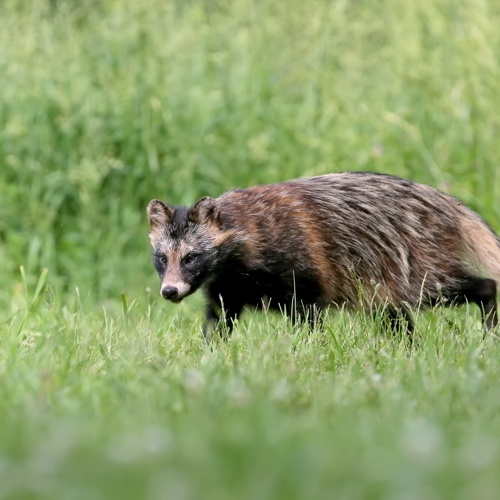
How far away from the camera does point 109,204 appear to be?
8.98 metres

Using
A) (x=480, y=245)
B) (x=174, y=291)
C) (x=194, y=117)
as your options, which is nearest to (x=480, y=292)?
(x=480, y=245)

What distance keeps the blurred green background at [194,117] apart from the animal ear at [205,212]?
6.71ft

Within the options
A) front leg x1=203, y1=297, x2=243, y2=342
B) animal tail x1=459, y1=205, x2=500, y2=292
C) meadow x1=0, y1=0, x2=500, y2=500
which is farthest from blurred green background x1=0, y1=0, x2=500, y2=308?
front leg x1=203, y1=297, x2=243, y2=342

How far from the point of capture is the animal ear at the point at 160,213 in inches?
249

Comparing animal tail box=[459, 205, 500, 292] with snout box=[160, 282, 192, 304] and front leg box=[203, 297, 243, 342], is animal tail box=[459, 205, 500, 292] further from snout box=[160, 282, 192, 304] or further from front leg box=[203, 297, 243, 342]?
snout box=[160, 282, 192, 304]

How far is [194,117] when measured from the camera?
9297mm

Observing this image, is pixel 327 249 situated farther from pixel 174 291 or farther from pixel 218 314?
pixel 174 291

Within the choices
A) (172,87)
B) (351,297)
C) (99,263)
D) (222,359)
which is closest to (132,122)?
(172,87)

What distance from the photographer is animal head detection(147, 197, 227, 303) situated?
6.14 m

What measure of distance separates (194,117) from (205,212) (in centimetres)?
325

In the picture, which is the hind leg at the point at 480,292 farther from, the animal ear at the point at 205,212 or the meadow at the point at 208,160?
the animal ear at the point at 205,212

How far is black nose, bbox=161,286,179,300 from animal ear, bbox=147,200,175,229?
20.7 inches

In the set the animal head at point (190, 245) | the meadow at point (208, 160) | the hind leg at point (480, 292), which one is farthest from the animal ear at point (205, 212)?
the hind leg at point (480, 292)

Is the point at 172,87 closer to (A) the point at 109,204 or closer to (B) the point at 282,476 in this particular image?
(A) the point at 109,204
